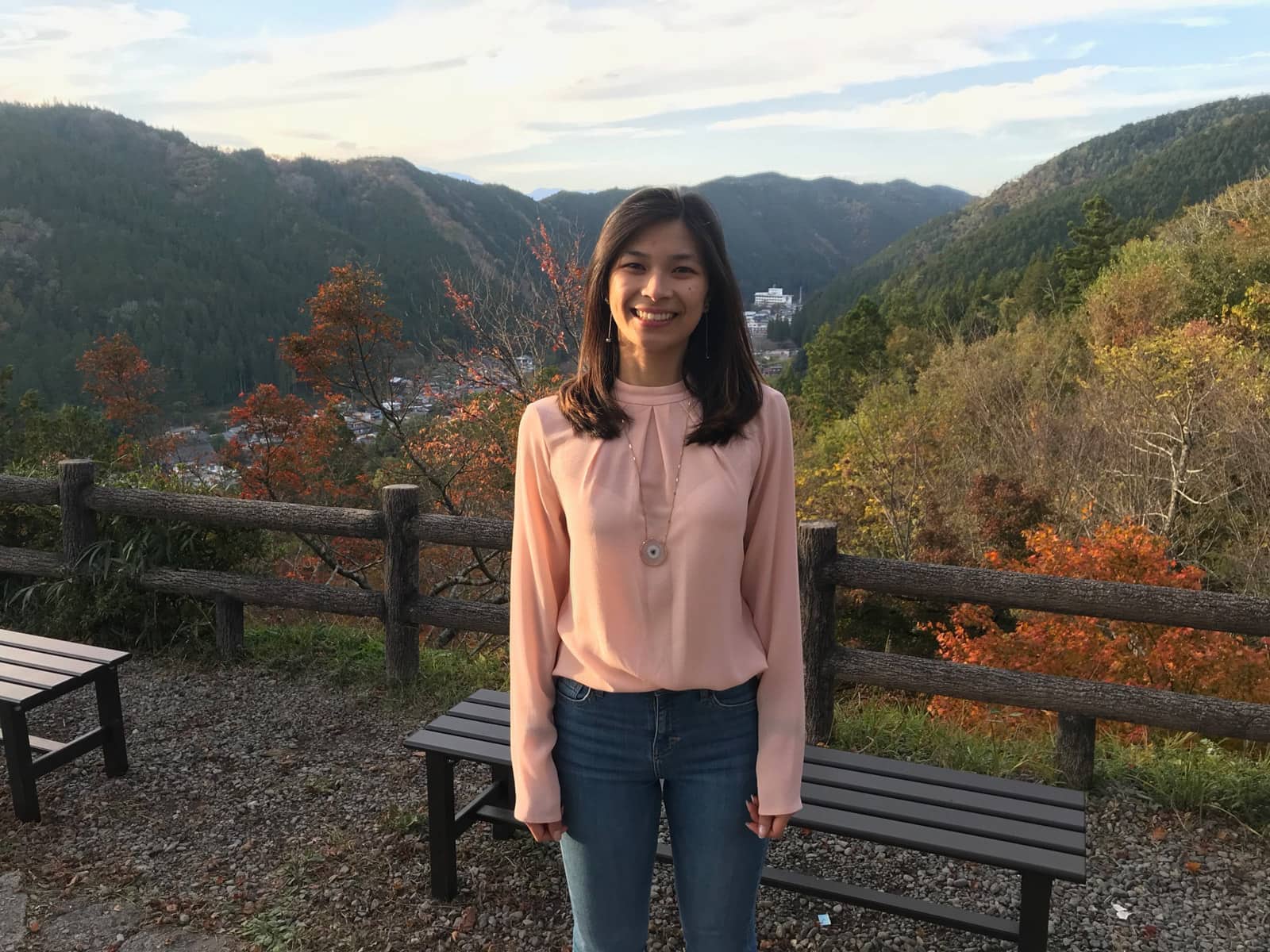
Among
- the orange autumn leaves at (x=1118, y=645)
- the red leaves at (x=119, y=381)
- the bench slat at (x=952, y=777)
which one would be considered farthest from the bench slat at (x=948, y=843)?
the red leaves at (x=119, y=381)

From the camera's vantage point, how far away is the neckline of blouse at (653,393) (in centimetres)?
164

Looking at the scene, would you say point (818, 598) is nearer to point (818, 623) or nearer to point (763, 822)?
point (818, 623)

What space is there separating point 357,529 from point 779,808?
3.70 metres

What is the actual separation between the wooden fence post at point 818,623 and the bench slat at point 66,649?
3.00 meters

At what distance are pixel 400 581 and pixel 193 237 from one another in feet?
228

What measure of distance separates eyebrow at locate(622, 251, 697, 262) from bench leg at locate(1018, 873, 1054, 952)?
6.44 feet

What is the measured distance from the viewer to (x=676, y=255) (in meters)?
1.59

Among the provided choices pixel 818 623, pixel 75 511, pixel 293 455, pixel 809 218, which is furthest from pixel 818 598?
pixel 809 218

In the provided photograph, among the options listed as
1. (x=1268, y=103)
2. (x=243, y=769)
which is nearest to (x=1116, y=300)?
(x=243, y=769)

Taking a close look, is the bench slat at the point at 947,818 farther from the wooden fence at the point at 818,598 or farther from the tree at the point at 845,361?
the tree at the point at 845,361

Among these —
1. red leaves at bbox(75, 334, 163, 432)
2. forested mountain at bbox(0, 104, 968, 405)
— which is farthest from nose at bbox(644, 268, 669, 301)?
forested mountain at bbox(0, 104, 968, 405)

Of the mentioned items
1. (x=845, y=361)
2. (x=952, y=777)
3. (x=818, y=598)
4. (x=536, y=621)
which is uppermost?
(x=536, y=621)

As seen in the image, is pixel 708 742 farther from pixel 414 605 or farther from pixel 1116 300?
pixel 1116 300

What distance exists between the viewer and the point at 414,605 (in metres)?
4.69
